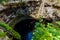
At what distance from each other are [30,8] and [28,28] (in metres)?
1.03

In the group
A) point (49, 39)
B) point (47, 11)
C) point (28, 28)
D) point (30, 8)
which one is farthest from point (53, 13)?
point (49, 39)

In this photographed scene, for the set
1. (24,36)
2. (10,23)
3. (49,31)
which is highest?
(49,31)

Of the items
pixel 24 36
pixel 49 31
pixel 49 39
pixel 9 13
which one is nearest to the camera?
pixel 49 39

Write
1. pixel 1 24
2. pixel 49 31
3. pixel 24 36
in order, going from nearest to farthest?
pixel 49 31 < pixel 1 24 < pixel 24 36

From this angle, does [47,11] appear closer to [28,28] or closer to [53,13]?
[53,13]

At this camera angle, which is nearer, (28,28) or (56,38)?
(56,38)

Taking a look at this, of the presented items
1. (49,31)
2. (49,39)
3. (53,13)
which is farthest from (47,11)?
(49,39)

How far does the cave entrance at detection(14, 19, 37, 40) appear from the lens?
7.18 meters

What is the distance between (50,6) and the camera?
6.95 meters

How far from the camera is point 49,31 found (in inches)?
201

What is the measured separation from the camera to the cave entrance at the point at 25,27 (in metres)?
7.18

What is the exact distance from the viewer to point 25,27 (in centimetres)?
749

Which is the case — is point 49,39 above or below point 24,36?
above

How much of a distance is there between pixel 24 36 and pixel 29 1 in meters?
A: 1.20
